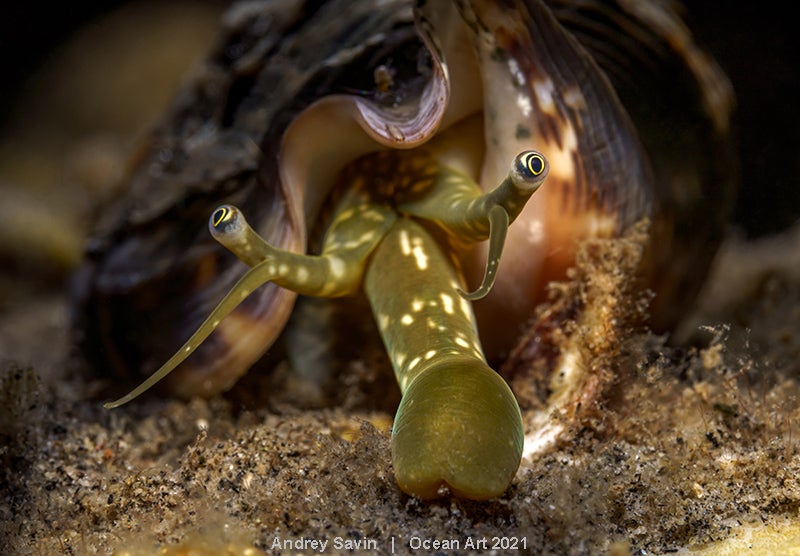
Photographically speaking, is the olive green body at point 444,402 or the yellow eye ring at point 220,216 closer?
the olive green body at point 444,402

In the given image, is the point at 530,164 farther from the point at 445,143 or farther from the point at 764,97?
the point at 764,97

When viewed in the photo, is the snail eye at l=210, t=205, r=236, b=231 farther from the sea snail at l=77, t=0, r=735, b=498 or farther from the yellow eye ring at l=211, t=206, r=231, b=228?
the sea snail at l=77, t=0, r=735, b=498

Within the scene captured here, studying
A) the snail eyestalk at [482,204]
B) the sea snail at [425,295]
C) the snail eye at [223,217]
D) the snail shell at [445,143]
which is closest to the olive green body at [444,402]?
the sea snail at [425,295]

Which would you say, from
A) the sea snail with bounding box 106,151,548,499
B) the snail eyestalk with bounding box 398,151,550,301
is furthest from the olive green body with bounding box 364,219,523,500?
the snail eyestalk with bounding box 398,151,550,301

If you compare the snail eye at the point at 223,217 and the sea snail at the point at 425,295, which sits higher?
the snail eye at the point at 223,217

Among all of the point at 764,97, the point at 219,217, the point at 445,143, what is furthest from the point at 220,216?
the point at 764,97

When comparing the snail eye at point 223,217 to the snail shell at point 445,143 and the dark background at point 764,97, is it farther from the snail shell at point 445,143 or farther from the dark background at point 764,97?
the dark background at point 764,97

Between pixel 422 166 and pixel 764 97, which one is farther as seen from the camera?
pixel 764 97
